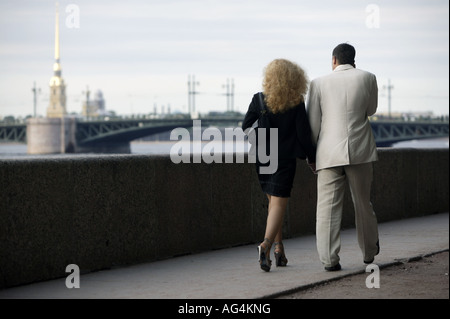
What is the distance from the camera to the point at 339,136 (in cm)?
617

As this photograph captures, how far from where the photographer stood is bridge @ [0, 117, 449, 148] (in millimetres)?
71750

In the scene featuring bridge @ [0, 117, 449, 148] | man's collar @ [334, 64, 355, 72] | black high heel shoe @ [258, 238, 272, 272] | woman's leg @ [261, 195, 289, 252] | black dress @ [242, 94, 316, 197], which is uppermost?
man's collar @ [334, 64, 355, 72]

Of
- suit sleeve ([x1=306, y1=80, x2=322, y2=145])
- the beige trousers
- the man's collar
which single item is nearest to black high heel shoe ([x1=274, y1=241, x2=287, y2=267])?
the beige trousers

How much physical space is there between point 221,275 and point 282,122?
1112mm

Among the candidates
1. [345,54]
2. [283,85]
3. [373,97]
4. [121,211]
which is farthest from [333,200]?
[121,211]

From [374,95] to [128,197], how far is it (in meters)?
1.99

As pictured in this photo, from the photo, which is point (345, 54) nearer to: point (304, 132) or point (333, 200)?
point (304, 132)

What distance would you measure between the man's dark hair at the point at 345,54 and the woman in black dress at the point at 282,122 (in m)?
0.28

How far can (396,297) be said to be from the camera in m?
5.30

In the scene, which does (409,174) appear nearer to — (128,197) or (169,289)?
(128,197)

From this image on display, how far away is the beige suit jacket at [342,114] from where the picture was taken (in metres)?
6.16

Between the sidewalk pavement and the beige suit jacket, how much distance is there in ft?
2.66

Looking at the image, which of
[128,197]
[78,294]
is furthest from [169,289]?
[128,197]

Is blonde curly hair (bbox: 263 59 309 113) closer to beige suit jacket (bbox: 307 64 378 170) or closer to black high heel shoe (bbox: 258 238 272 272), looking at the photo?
beige suit jacket (bbox: 307 64 378 170)
